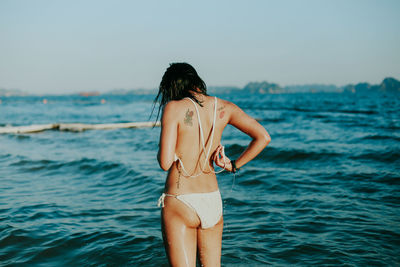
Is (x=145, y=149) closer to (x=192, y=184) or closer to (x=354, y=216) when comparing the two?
(x=354, y=216)

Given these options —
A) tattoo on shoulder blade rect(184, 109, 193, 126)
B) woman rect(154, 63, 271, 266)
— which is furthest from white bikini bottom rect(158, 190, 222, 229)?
tattoo on shoulder blade rect(184, 109, 193, 126)

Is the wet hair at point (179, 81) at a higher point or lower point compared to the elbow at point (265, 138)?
higher

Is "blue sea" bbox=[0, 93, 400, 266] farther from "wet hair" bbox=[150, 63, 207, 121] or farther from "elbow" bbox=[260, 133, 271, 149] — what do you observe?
"wet hair" bbox=[150, 63, 207, 121]

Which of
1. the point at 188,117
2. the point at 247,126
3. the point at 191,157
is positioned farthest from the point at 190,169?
the point at 247,126

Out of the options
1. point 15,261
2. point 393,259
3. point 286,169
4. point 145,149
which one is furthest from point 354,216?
point 145,149

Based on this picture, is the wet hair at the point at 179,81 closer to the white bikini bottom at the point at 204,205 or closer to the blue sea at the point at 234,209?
the white bikini bottom at the point at 204,205

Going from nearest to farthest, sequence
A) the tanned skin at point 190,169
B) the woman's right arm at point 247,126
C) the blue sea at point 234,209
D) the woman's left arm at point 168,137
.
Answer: the woman's left arm at point 168,137 < the tanned skin at point 190,169 < the woman's right arm at point 247,126 < the blue sea at point 234,209

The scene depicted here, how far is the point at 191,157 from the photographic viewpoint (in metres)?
2.90

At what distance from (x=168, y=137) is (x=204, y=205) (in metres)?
0.71

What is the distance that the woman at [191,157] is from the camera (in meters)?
2.77

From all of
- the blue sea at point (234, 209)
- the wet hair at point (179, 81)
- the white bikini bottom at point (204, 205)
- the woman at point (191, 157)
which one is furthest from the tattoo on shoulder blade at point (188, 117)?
the blue sea at point (234, 209)

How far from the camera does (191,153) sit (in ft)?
9.51

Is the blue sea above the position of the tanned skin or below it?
below

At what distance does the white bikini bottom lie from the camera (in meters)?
2.85
